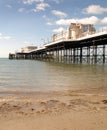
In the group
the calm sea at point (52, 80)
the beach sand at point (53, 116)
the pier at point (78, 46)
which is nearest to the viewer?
the beach sand at point (53, 116)

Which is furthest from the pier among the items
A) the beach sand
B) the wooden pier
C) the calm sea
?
the beach sand

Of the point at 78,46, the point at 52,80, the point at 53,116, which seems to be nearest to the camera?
the point at 53,116

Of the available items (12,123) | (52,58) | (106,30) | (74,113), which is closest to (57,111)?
(74,113)

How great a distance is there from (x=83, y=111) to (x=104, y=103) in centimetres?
163

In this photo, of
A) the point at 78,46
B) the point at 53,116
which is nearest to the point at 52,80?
the point at 53,116

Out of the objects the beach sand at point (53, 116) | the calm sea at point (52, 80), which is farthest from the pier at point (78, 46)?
the beach sand at point (53, 116)

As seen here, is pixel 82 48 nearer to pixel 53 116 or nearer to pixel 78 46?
pixel 78 46

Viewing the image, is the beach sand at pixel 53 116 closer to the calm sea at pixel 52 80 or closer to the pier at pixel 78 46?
the calm sea at pixel 52 80

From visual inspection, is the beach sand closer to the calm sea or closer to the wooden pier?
the calm sea

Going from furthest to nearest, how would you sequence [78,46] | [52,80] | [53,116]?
[78,46], [52,80], [53,116]

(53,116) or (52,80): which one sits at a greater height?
(53,116)

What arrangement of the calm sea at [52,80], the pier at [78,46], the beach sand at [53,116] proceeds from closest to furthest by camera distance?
the beach sand at [53,116] → the calm sea at [52,80] → the pier at [78,46]

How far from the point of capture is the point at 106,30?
41406mm

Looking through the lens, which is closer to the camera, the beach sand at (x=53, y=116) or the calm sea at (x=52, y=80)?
the beach sand at (x=53, y=116)
